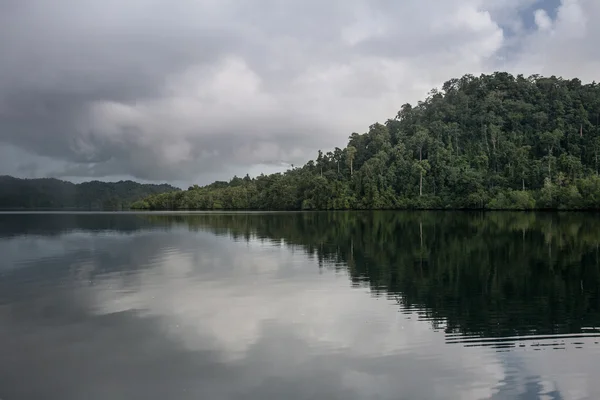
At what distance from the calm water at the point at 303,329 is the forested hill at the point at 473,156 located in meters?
90.1

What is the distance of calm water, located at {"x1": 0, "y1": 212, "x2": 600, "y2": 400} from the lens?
982 centimetres

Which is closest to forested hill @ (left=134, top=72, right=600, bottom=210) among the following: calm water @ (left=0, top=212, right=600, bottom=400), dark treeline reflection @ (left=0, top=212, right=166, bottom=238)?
dark treeline reflection @ (left=0, top=212, right=166, bottom=238)

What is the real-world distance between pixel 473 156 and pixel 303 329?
428 feet

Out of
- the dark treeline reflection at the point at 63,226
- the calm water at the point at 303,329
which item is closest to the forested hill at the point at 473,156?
the dark treeline reflection at the point at 63,226

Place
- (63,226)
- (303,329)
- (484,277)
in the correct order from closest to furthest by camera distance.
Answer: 1. (303,329)
2. (484,277)
3. (63,226)

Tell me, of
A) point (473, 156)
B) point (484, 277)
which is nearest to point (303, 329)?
point (484, 277)

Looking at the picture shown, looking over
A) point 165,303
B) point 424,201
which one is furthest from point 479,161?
point 165,303

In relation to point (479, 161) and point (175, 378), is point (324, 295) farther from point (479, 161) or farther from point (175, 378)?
point (479, 161)

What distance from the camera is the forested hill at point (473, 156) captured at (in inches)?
4473

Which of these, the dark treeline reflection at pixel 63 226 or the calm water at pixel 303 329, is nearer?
the calm water at pixel 303 329

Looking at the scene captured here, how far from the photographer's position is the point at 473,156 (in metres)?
133

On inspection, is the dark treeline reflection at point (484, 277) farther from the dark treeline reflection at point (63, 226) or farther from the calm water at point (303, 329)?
the dark treeline reflection at point (63, 226)

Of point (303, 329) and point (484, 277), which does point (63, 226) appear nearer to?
point (484, 277)

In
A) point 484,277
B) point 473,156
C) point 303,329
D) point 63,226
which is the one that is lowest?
point 303,329
